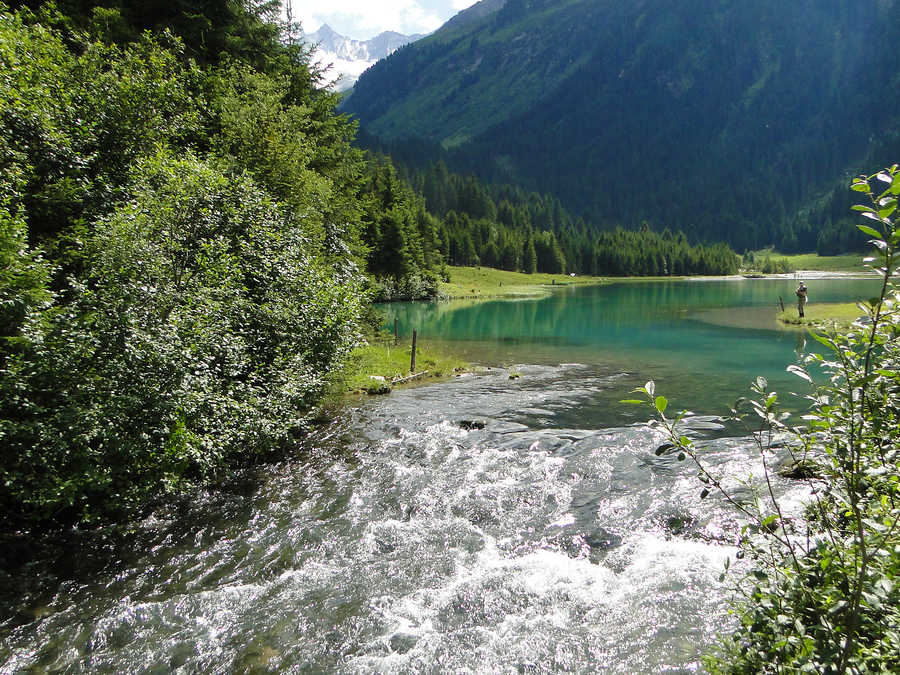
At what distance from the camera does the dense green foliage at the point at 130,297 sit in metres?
11.2

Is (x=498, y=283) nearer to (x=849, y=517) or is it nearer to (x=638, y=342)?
A: (x=638, y=342)

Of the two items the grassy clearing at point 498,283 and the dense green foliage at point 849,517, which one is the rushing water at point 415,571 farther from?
the grassy clearing at point 498,283

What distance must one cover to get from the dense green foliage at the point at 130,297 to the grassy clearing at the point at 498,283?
284 ft

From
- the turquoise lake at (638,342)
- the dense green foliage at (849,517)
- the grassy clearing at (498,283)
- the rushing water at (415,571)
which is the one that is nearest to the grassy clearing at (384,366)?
the turquoise lake at (638,342)

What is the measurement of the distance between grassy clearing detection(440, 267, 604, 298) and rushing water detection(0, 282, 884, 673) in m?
89.4

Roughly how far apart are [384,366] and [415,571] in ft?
74.6

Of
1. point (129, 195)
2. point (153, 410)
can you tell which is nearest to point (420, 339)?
point (129, 195)

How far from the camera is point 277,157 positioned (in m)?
26.5

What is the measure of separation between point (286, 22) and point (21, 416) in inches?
1493

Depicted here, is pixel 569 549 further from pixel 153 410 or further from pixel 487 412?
pixel 487 412

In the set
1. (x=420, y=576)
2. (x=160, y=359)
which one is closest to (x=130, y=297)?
(x=160, y=359)

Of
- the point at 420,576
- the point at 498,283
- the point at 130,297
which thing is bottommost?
the point at 420,576

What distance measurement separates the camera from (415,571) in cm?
1163

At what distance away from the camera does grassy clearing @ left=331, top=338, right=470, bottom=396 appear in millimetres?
25125
